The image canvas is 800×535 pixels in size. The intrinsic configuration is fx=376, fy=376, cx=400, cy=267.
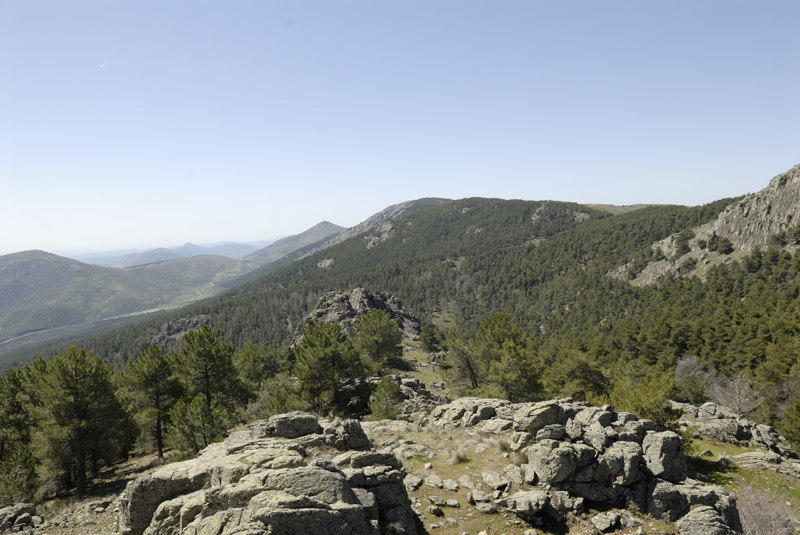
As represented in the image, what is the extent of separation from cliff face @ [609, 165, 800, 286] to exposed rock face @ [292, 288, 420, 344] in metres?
120

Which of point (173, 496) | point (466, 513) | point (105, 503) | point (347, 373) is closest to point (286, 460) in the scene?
point (173, 496)

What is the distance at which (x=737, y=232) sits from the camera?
Answer: 544ft

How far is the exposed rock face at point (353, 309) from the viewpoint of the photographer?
5394 inches

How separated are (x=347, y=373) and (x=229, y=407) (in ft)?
52.5

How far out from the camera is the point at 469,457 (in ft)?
84.9

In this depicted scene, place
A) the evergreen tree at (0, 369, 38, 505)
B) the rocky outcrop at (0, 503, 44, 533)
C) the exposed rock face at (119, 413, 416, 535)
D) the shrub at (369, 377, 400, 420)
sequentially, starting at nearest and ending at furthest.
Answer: the exposed rock face at (119, 413, 416, 535) → the rocky outcrop at (0, 503, 44, 533) → the evergreen tree at (0, 369, 38, 505) → the shrub at (369, 377, 400, 420)

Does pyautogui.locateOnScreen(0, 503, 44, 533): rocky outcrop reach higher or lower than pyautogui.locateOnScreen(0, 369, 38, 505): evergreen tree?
lower

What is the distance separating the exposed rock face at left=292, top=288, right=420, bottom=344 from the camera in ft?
450

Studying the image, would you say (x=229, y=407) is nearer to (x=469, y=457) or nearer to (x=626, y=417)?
(x=469, y=457)

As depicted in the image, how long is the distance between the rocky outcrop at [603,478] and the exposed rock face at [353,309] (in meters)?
107

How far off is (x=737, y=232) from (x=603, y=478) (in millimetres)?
200845

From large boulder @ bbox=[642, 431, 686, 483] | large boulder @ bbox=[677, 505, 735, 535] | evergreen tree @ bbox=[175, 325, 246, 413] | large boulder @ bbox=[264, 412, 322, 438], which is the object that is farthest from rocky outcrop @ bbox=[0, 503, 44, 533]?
Result: large boulder @ bbox=[642, 431, 686, 483]

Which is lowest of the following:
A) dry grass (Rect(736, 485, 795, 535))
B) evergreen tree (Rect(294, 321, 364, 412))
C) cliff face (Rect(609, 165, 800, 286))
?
dry grass (Rect(736, 485, 795, 535))

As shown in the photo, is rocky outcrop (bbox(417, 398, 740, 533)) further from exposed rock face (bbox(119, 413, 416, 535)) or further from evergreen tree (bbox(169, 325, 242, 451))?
evergreen tree (bbox(169, 325, 242, 451))
